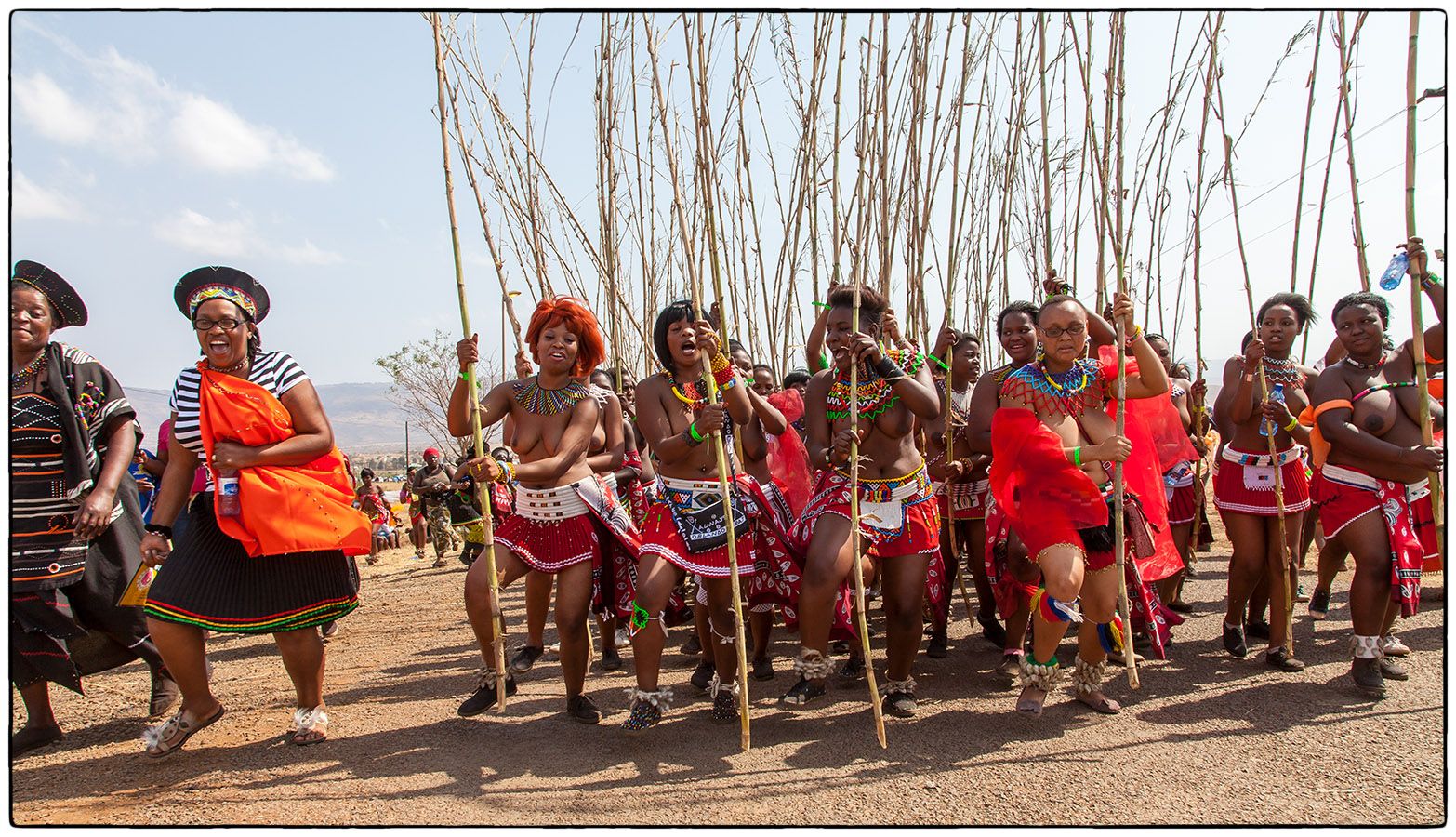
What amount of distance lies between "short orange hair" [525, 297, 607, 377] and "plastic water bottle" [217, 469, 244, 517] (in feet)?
4.17

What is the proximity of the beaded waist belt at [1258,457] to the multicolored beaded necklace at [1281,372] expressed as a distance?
0.35 m

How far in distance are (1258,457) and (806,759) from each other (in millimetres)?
2848

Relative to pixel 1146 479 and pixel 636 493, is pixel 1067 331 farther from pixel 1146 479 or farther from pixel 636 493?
pixel 636 493

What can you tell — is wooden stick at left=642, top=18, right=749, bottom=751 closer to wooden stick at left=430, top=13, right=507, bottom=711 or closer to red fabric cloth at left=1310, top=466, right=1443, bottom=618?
wooden stick at left=430, top=13, right=507, bottom=711

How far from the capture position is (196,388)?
352 centimetres

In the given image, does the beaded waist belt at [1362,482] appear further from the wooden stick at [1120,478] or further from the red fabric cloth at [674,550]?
the red fabric cloth at [674,550]

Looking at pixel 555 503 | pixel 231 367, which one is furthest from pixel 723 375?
pixel 231 367

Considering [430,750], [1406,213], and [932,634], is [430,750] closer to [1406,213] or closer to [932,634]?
[932,634]

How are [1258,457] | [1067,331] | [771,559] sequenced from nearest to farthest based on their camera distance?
[1067,331]
[771,559]
[1258,457]

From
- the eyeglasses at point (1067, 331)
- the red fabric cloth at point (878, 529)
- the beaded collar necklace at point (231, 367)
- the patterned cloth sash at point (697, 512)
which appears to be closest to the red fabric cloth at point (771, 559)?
the red fabric cloth at point (878, 529)

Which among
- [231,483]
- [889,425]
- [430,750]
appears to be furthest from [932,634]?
[231,483]

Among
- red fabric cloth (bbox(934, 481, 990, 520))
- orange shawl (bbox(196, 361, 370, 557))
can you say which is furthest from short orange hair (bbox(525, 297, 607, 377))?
red fabric cloth (bbox(934, 481, 990, 520))

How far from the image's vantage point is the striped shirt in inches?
138

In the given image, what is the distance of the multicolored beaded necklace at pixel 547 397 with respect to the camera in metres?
4.04
